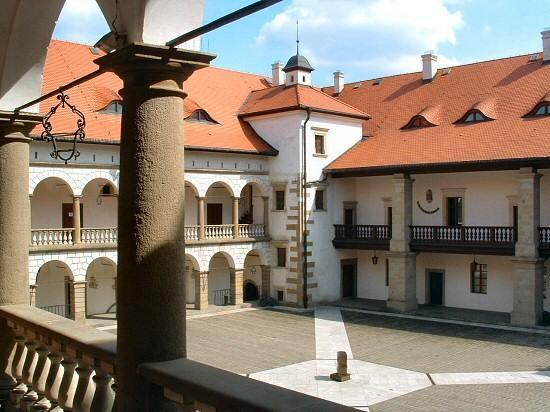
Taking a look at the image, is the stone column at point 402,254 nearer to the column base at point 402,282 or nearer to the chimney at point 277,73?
the column base at point 402,282

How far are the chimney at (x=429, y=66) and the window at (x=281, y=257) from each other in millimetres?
11619

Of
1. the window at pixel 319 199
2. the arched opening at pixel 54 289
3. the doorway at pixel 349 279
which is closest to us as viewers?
the arched opening at pixel 54 289

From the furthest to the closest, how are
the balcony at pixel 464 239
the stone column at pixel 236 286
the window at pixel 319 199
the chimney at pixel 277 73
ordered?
the chimney at pixel 277 73 < the window at pixel 319 199 < the stone column at pixel 236 286 < the balcony at pixel 464 239

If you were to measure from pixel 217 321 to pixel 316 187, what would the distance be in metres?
7.95

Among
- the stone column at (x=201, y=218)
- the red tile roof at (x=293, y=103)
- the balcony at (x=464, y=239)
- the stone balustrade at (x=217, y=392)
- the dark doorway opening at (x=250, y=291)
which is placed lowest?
the dark doorway opening at (x=250, y=291)

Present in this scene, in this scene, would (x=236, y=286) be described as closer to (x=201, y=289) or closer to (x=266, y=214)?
(x=201, y=289)

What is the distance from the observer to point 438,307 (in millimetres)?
27219

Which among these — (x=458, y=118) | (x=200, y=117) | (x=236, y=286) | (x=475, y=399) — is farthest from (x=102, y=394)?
(x=458, y=118)

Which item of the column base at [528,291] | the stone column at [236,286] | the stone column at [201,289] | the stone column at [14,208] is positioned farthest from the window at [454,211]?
the stone column at [14,208]

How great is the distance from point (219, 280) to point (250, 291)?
1.89 meters

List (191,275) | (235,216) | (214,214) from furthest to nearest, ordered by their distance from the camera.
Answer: (214,214) → (191,275) → (235,216)

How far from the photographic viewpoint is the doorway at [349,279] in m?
30.2

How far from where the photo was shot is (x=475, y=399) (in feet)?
48.5

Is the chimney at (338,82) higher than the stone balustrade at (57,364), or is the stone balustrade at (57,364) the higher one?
the chimney at (338,82)
